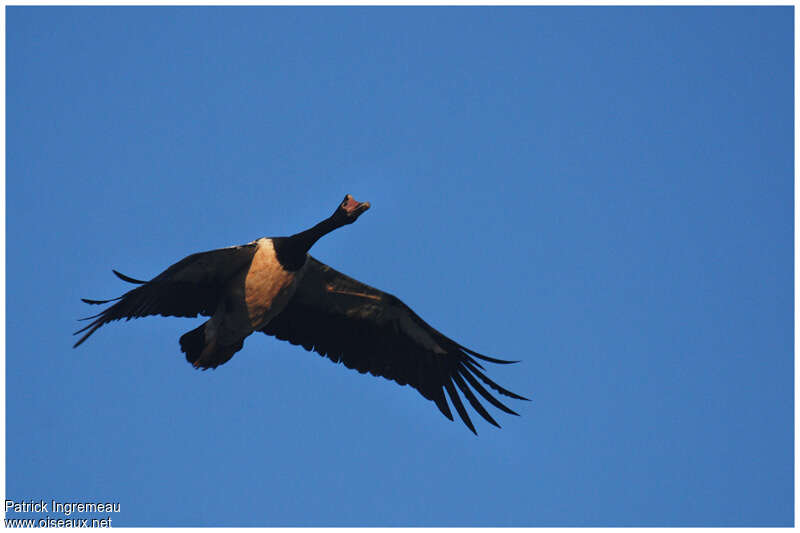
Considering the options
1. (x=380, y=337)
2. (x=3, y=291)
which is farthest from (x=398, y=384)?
(x=3, y=291)

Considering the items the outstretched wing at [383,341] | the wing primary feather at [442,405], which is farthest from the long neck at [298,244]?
the wing primary feather at [442,405]

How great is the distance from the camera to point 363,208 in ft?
52.1

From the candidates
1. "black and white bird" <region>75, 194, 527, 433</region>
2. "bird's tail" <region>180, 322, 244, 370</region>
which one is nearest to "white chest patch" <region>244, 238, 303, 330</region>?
"black and white bird" <region>75, 194, 527, 433</region>

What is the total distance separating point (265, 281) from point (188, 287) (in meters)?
1.27

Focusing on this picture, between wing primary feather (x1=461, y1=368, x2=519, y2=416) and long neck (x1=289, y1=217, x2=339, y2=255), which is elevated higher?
long neck (x1=289, y1=217, x2=339, y2=255)

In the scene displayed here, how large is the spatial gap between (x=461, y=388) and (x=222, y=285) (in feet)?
14.2

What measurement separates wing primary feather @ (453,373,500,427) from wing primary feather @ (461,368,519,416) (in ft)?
0.38

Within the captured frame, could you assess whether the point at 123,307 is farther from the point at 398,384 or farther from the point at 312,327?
the point at 398,384

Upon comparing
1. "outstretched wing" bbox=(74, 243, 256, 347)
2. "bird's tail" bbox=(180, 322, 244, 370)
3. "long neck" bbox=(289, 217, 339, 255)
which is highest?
"long neck" bbox=(289, 217, 339, 255)

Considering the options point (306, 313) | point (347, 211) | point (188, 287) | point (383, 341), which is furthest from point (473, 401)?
point (188, 287)

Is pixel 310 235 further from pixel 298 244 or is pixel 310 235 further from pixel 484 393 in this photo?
pixel 484 393

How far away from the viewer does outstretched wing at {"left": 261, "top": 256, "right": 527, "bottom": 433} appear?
1727 cm

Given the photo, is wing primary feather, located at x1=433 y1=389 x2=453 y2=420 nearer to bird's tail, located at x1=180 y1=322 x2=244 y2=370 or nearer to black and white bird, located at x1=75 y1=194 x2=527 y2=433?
black and white bird, located at x1=75 y1=194 x2=527 y2=433

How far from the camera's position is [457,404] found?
1752 cm
